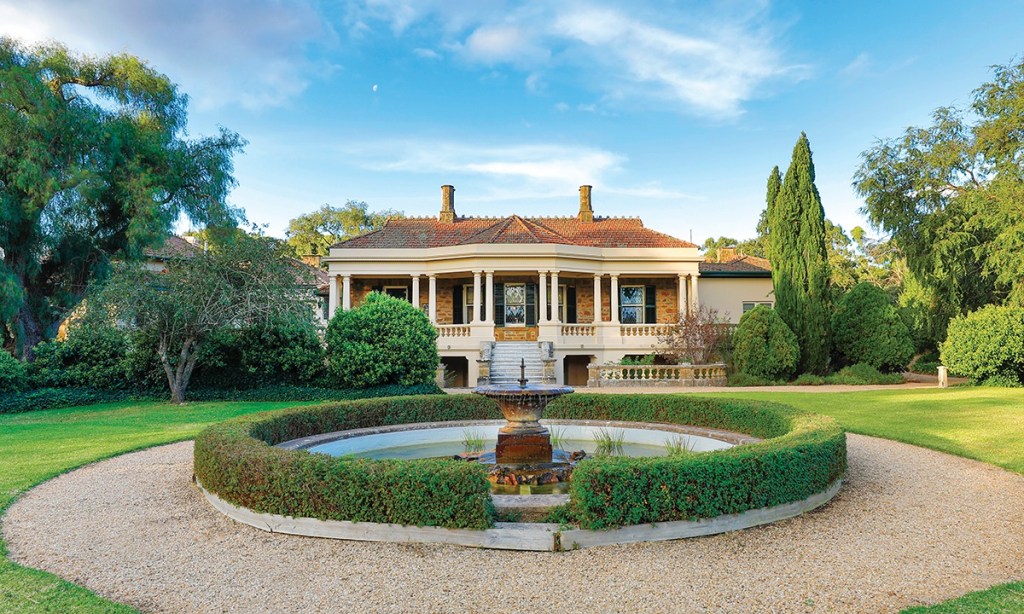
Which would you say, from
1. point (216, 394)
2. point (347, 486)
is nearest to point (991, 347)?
point (347, 486)

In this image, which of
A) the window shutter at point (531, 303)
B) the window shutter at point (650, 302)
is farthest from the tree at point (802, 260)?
the window shutter at point (531, 303)

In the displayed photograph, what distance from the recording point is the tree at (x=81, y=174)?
795 inches

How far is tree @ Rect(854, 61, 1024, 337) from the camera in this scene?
2242 cm

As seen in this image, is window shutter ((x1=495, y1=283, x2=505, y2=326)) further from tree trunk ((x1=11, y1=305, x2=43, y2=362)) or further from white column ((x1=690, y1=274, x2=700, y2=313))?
tree trunk ((x1=11, y1=305, x2=43, y2=362))

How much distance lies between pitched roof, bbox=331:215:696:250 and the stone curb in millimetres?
19666

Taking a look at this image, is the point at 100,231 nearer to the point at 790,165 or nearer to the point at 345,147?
the point at 345,147

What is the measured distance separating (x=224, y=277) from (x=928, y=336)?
28197mm

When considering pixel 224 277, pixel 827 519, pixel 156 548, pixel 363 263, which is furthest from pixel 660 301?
pixel 156 548

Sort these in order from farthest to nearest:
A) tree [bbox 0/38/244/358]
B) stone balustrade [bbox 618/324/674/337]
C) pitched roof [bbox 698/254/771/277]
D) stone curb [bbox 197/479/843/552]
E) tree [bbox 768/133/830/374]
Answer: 1. pitched roof [bbox 698/254/771/277]
2. stone balustrade [bbox 618/324/674/337]
3. tree [bbox 768/133/830/374]
4. tree [bbox 0/38/244/358]
5. stone curb [bbox 197/479/843/552]

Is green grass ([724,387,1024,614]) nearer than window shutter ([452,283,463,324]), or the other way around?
green grass ([724,387,1024,614])

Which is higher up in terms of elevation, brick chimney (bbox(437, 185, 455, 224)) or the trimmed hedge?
brick chimney (bbox(437, 185, 455, 224))

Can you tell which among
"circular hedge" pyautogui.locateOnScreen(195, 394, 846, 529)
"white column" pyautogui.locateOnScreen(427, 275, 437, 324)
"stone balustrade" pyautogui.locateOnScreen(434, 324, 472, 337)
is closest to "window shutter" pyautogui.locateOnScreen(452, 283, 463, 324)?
"white column" pyautogui.locateOnScreen(427, 275, 437, 324)

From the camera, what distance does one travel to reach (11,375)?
668 inches

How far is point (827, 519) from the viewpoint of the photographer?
6367 millimetres
